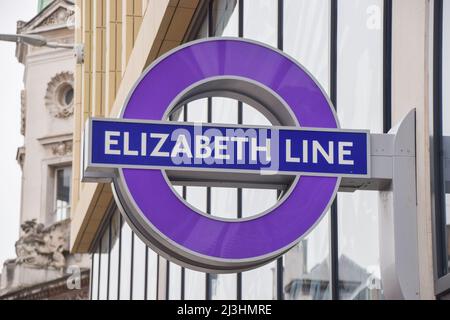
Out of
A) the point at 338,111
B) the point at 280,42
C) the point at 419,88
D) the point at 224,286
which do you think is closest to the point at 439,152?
the point at 419,88

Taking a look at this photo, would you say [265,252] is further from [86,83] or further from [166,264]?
[86,83]

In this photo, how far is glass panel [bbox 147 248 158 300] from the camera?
20.8 m

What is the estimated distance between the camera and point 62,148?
242 feet

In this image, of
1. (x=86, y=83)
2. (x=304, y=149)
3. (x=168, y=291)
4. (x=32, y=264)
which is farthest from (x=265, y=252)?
(x=32, y=264)

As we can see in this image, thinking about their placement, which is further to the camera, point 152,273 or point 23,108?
point 23,108

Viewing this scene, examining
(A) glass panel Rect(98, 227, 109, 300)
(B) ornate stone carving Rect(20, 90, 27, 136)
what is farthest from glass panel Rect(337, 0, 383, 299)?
(B) ornate stone carving Rect(20, 90, 27, 136)

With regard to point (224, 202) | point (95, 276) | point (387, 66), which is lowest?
point (95, 276)

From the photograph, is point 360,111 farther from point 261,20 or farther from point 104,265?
point 104,265

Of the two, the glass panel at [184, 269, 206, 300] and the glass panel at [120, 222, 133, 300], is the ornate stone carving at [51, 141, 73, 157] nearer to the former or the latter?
the glass panel at [120, 222, 133, 300]

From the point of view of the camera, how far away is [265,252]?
7629mm

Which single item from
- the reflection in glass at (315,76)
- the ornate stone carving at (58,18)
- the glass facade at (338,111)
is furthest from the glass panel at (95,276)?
the ornate stone carving at (58,18)

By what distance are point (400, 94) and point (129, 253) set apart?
15819 mm

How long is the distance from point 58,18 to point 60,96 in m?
4.50

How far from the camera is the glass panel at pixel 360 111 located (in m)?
10.0
